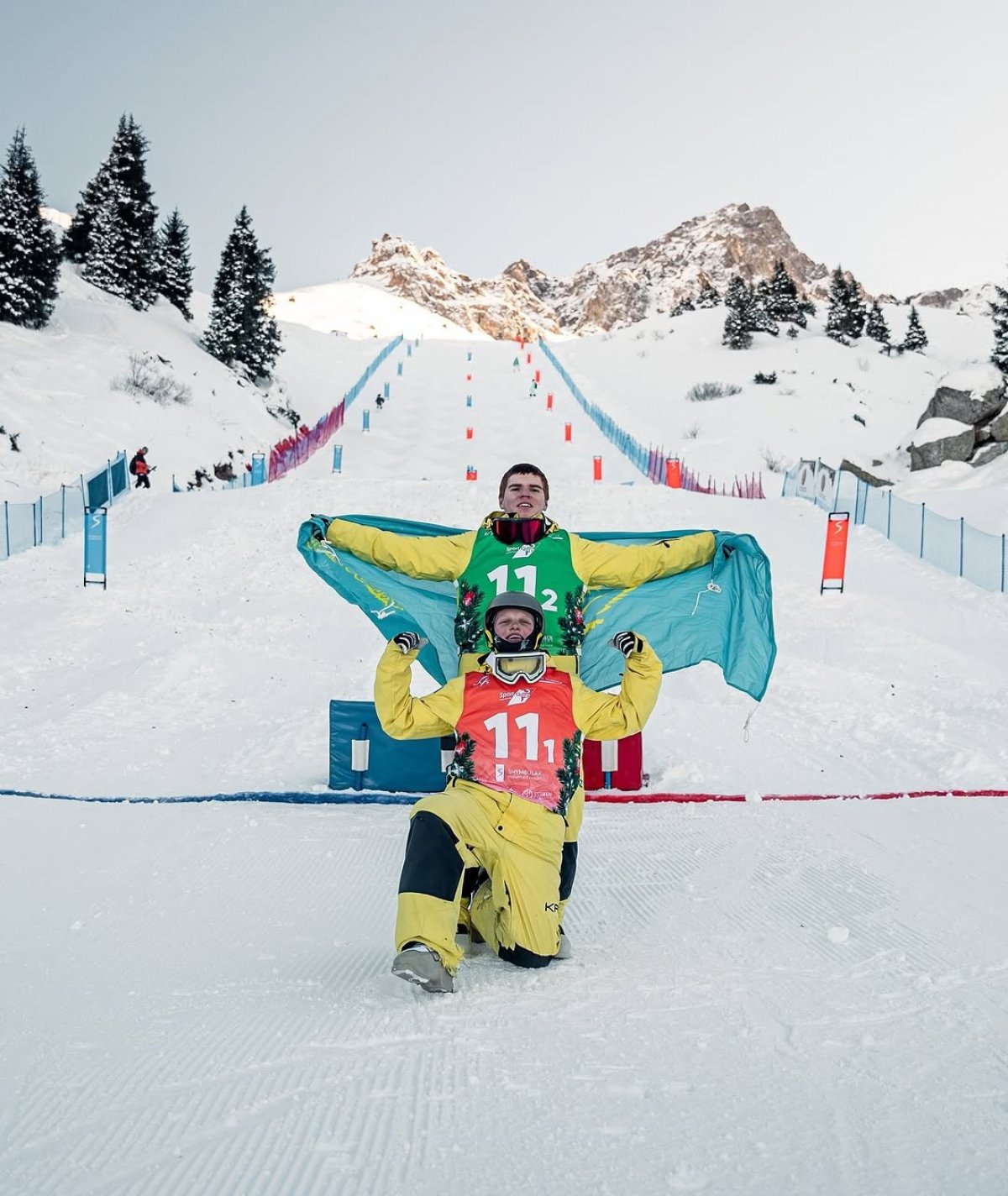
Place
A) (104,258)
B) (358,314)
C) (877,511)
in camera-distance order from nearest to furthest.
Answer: (877,511)
(104,258)
(358,314)

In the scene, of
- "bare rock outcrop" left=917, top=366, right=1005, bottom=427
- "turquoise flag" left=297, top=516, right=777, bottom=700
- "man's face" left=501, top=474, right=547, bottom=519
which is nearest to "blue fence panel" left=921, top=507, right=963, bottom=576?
"turquoise flag" left=297, top=516, right=777, bottom=700

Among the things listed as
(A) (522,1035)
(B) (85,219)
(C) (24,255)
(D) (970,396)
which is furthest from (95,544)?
(B) (85,219)

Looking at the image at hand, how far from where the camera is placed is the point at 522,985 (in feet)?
10.4

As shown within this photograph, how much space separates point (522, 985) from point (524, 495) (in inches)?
89.2

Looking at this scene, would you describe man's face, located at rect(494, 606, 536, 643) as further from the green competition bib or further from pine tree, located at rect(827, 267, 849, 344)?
pine tree, located at rect(827, 267, 849, 344)

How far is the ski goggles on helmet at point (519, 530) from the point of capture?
439cm

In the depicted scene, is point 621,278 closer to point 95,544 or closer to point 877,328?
point 877,328

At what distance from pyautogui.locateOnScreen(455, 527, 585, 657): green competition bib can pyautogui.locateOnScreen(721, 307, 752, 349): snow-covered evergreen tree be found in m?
56.1

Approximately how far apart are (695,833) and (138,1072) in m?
3.63

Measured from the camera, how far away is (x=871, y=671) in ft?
37.9

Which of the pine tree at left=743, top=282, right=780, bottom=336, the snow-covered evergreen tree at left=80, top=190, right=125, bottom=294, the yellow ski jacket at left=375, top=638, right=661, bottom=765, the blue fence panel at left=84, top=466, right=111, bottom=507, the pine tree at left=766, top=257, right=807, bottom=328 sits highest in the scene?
the pine tree at left=766, top=257, right=807, bottom=328

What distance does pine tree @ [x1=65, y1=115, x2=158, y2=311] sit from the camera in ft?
132

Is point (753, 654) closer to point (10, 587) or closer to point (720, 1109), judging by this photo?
point (720, 1109)

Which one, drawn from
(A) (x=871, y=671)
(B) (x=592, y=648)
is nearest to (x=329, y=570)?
(B) (x=592, y=648)
